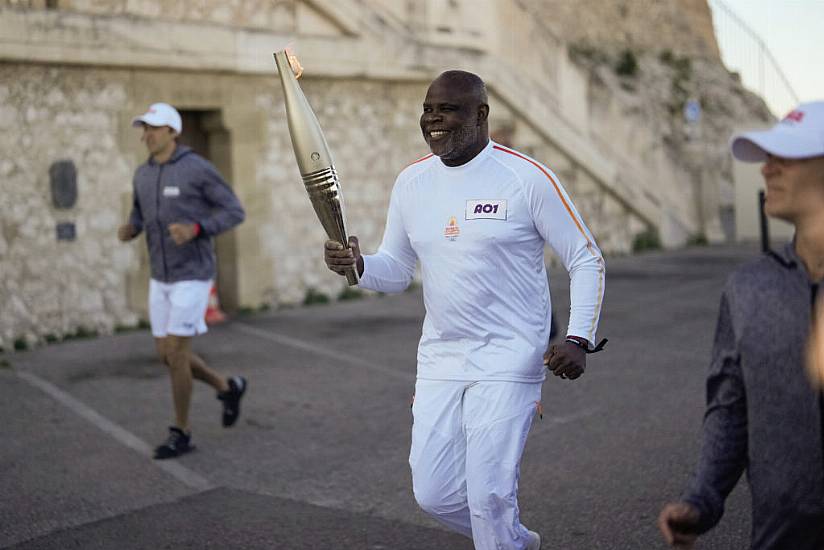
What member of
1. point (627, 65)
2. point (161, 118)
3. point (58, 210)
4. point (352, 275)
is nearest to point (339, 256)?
point (352, 275)

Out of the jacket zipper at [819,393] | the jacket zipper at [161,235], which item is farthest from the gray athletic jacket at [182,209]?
the jacket zipper at [819,393]

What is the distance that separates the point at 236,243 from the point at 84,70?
2560mm

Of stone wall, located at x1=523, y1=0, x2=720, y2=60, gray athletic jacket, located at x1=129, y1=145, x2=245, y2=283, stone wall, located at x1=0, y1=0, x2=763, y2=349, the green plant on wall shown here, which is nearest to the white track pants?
gray athletic jacket, located at x1=129, y1=145, x2=245, y2=283

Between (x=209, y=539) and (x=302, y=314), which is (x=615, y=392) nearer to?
(x=209, y=539)

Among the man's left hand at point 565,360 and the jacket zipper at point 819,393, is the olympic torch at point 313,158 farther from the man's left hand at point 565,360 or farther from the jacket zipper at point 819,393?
the jacket zipper at point 819,393

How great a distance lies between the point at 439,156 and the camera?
4.29m

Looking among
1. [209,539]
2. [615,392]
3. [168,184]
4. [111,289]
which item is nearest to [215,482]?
[209,539]

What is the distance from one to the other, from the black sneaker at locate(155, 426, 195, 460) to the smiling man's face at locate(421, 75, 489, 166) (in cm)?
337

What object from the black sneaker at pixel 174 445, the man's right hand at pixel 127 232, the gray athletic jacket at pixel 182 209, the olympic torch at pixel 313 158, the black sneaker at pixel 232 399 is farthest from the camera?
the black sneaker at pixel 232 399

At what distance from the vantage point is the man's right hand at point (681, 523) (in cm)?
282

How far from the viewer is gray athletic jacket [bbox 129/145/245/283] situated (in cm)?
711

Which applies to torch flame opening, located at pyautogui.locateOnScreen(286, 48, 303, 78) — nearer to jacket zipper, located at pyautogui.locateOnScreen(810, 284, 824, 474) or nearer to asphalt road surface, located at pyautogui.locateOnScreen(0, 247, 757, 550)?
jacket zipper, located at pyautogui.locateOnScreen(810, 284, 824, 474)

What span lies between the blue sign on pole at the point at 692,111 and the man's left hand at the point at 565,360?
59.4 feet

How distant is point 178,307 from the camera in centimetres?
697
